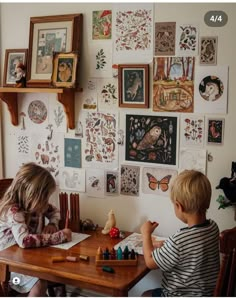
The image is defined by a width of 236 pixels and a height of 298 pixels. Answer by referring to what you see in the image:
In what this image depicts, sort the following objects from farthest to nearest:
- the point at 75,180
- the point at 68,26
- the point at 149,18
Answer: the point at 75,180 < the point at 68,26 < the point at 149,18

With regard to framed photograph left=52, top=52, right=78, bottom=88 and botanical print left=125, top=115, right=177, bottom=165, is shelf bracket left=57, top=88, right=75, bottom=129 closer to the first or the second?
→ framed photograph left=52, top=52, right=78, bottom=88

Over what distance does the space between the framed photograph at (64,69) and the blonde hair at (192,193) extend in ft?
2.76

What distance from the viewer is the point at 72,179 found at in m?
2.38

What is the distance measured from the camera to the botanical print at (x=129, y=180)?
7.18 ft

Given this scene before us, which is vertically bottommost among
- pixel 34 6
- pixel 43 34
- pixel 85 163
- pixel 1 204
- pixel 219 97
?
pixel 1 204

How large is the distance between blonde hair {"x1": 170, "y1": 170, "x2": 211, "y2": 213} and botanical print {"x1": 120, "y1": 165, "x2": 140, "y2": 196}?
0.58m

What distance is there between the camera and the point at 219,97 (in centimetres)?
194

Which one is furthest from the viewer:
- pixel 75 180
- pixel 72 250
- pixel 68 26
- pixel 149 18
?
pixel 75 180

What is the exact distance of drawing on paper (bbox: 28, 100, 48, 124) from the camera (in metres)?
2.40

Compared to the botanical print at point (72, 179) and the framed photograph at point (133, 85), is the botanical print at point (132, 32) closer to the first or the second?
the framed photograph at point (133, 85)

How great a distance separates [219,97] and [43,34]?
101cm

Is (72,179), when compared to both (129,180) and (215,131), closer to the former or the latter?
(129,180)

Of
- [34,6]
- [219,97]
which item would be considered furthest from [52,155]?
[219,97]

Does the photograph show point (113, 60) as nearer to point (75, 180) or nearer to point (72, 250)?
point (75, 180)
